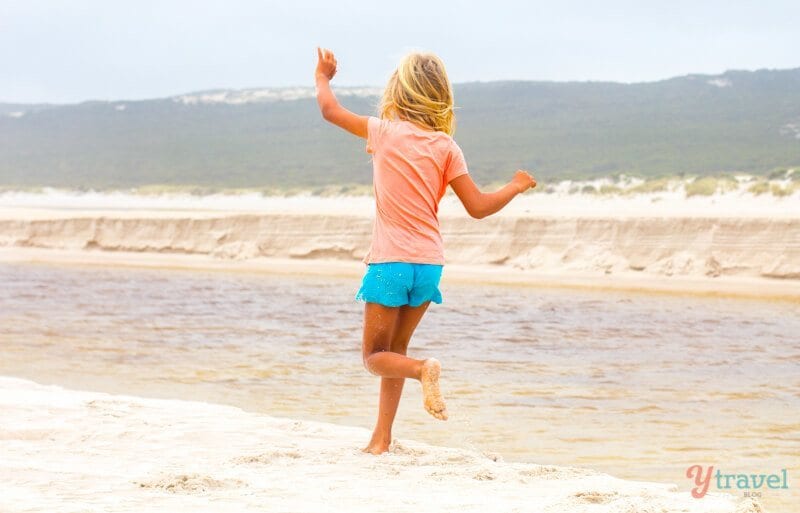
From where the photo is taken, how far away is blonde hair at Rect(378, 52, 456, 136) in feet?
15.9

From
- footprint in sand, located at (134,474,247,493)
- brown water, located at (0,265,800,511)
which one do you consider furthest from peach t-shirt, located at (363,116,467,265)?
brown water, located at (0,265,800,511)

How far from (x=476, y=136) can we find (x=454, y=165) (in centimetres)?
6699

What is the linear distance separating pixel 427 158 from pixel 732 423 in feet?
9.65

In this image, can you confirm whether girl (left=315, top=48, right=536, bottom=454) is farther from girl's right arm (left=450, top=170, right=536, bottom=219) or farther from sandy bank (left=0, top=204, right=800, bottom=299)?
sandy bank (left=0, top=204, right=800, bottom=299)

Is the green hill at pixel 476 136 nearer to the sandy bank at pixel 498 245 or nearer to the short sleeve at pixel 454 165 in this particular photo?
the sandy bank at pixel 498 245

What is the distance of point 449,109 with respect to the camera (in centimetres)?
491

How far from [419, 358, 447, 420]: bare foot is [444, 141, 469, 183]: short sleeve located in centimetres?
81

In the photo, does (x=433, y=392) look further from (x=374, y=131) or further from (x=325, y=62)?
(x=325, y=62)

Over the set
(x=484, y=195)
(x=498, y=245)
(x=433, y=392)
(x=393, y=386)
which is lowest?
(x=498, y=245)

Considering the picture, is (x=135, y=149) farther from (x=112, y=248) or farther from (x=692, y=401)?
(x=692, y=401)

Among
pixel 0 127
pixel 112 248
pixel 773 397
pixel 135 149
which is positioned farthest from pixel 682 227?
pixel 0 127

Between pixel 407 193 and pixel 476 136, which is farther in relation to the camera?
pixel 476 136

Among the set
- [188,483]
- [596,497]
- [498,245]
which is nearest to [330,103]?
[188,483]

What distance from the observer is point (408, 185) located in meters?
4.82
